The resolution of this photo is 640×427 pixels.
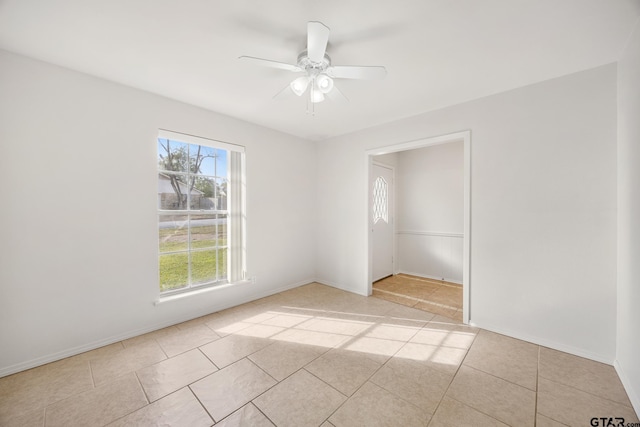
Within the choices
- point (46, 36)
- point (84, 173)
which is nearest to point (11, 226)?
point (84, 173)

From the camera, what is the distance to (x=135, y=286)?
8.57ft

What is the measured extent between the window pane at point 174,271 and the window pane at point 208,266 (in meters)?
0.09

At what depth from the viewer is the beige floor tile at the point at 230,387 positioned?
1694 mm

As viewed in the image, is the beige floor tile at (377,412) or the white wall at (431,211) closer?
the beige floor tile at (377,412)

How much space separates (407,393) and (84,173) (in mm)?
3355

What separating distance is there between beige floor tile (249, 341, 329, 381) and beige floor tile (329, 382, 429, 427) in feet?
1.84

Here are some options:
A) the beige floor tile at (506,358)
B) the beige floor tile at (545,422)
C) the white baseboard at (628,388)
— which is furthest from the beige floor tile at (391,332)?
the white baseboard at (628,388)

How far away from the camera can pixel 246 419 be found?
158 centimetres

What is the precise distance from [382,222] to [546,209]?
2.54 m

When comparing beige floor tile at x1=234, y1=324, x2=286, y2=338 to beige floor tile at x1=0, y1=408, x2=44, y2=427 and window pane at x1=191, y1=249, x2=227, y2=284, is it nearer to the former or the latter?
window pane at x1=191, y1=249, x2=227, y2=284

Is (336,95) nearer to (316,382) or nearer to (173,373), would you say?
(316,382)

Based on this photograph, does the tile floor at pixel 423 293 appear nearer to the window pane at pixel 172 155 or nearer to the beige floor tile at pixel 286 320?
the beige floor tile at pixel 286 320

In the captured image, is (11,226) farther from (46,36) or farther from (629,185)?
(629,185)

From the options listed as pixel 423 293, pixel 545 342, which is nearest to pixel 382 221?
pixel 423 293
